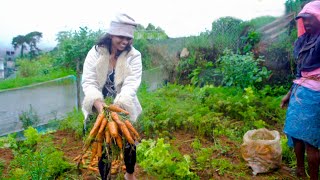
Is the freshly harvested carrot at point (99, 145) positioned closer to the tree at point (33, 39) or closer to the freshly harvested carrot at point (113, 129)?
the freshly harvested carrot at point (113, 129)

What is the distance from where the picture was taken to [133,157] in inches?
128

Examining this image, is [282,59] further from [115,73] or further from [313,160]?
[115,73]

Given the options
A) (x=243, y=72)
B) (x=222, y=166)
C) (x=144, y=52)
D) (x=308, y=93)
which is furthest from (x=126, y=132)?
(x=144, y=52)

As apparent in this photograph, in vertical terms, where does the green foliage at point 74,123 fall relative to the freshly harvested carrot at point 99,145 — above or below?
below

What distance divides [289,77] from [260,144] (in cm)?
375

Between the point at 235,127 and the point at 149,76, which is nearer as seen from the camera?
the point at 235,127

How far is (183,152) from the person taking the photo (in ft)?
14.8

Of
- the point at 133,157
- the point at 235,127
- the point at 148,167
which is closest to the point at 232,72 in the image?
the point at 235,127

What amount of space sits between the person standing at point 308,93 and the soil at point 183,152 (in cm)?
58

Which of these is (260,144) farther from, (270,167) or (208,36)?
(208,36)

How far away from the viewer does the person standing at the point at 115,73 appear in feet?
9.92

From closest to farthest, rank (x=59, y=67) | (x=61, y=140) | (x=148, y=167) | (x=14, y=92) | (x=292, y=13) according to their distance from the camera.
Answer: (x=148, y=167), (x=61, y=140), (x=14, y=92), (x=292, y=13), (x=59, y=67)

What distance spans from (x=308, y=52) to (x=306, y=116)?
1.99 ft

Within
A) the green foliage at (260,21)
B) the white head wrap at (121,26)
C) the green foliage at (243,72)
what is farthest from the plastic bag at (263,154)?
the green foliage at (260,21)
